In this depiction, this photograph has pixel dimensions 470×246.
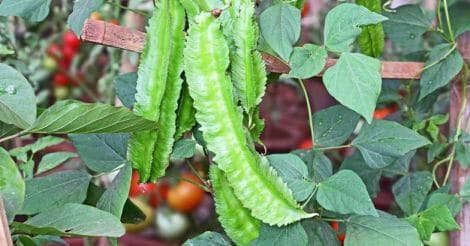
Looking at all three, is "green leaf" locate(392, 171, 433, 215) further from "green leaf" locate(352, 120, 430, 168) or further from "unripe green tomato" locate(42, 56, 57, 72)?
"unripe green tomato" locate(42, 56, 57, 72)

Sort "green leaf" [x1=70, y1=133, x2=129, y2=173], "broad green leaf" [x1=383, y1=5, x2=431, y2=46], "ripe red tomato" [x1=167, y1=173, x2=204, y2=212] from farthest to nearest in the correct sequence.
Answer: "ripe red tomato" [x1=167, y1=173, x2=204, y2=212]
"broad green leaf" [x1=383, y1=5, x2=431, y2=46]
"green leaf" [x1=70, y1=133, x2=129, y2=173]

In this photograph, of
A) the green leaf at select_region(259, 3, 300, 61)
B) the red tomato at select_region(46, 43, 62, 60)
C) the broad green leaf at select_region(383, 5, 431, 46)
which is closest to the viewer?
the green leaf at select_region(259, 3, 300, 61)

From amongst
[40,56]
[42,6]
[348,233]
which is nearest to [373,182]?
[348,233]

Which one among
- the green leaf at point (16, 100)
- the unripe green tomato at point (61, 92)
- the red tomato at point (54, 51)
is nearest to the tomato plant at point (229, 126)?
the green leaf at point (16, 100)

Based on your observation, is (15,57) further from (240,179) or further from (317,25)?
(317,25)

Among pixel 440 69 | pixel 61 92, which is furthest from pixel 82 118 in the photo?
pixel 61 92

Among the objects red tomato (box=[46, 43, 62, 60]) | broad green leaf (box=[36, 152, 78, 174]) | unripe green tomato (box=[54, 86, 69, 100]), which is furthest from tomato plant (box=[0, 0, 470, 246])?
unripe green tomato (box=[54, 86, 69, 100])
